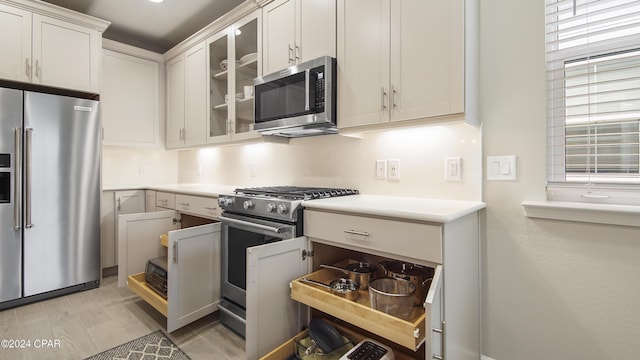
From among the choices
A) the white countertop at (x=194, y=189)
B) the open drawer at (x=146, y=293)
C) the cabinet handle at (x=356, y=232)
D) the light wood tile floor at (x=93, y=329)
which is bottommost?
the light wood tile floor at (x=93, y=329)

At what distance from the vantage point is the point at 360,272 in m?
1.67

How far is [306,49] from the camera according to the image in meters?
1.96

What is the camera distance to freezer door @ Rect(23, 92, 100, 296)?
7.79 feet

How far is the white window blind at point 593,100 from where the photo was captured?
4.23 ft

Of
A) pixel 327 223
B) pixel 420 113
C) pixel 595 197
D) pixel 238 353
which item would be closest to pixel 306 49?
pixel 420 113

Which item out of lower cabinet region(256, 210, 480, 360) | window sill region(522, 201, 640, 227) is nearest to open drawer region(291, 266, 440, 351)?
lower cabinet region(256, 210, 480, 360)

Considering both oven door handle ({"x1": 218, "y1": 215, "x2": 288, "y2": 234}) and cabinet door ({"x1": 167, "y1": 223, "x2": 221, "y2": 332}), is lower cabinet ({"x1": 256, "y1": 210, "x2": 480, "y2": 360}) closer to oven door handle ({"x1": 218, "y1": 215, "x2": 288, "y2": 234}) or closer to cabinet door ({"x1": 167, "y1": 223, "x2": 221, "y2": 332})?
oven door handle ({"x1": 218, "y1": 215, "x2": 288, "y2": 234})

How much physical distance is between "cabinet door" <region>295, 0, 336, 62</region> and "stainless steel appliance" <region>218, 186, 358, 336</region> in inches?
34.1

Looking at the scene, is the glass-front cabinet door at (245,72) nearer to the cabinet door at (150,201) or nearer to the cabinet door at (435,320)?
the cabinet door at (150,201)

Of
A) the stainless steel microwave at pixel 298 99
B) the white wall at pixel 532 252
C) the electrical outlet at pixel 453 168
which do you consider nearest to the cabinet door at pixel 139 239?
the stainless steel microwave at pixel 298 99

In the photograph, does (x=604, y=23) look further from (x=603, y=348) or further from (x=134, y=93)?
(x=134, y=93)

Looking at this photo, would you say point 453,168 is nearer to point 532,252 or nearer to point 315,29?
point 532,252

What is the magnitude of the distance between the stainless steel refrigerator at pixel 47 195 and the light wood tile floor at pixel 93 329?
21cm

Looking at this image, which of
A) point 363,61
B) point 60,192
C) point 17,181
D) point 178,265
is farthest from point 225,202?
point 17,181
